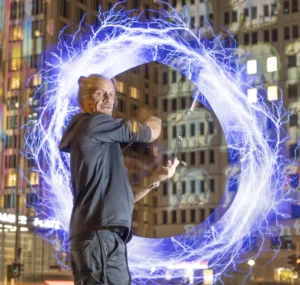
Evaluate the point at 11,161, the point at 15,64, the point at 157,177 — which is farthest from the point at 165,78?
the point at 157,177

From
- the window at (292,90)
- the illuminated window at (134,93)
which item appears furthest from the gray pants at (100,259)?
the window at (292,90)

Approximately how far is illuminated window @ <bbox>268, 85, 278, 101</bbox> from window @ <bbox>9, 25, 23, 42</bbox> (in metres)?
19.5

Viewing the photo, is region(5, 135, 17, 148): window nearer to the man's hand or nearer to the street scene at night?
the street scene at night

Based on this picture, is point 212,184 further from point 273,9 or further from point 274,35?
point 273,9

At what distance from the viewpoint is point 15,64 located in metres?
65.3

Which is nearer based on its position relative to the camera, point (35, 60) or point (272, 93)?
point (272, 93)

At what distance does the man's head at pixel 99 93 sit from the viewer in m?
3.72

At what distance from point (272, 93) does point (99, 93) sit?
59.2 metres

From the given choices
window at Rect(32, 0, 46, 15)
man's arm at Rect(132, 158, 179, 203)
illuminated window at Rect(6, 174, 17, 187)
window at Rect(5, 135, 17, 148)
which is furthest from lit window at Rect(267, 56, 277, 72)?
man's arm at Rect(132, 158, 179, 203)

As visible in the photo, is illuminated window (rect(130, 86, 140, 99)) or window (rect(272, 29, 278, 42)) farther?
window (rect(272, 29, 278, 42))

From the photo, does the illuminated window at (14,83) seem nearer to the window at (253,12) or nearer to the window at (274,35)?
the window at (253,12)

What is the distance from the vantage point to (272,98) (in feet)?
199

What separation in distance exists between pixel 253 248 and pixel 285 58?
15.4 meters

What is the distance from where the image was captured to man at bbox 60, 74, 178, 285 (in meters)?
3.54
